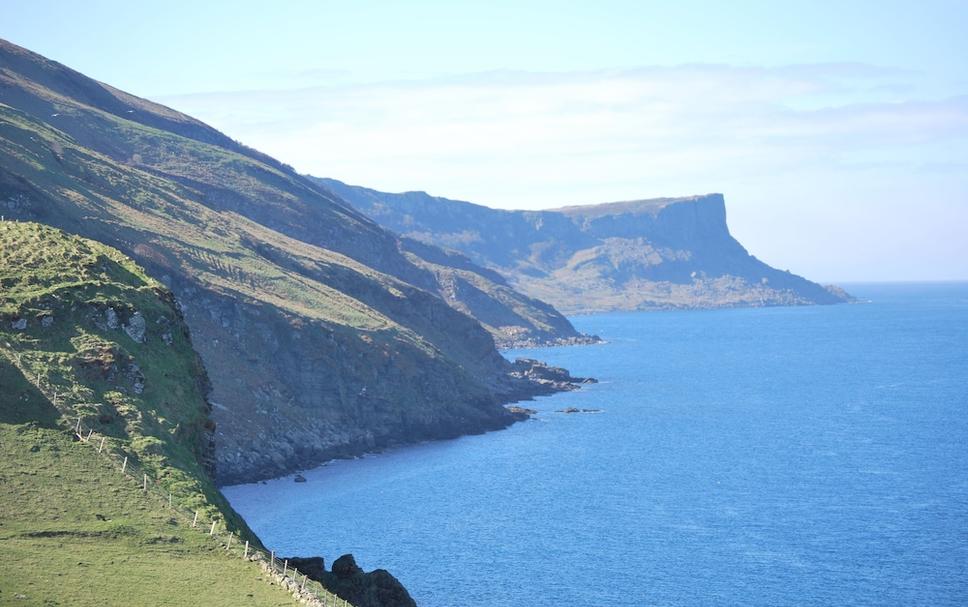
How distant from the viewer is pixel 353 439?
14925 cm

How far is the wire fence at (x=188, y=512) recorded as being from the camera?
51438 millimetres

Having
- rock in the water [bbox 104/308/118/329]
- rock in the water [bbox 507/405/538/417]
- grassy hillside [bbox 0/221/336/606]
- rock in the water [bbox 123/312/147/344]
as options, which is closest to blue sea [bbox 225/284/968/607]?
rock in the water [bbox 507/405/538/417]

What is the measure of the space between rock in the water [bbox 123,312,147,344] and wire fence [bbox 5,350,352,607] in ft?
30.2

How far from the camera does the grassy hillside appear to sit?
48.8 m

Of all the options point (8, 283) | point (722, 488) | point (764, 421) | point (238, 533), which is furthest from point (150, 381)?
point (764, 421)

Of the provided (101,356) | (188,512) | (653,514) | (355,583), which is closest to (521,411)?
(653,514)

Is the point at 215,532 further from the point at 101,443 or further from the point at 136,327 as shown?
the point at 136,327

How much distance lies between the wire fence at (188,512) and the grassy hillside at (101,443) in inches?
6.4

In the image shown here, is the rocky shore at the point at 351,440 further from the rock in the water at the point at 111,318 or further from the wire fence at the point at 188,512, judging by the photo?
the wire fence at the point at 188,512

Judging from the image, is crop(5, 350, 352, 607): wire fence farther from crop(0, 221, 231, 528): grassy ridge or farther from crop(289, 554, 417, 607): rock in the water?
crop(289, 554, 417, 607): rock in the water

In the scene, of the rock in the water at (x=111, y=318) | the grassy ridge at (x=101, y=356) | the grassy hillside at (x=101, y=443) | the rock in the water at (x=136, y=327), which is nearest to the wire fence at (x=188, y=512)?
the grassy hillside at (x=101, y=443)

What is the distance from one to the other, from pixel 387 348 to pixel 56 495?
112 m

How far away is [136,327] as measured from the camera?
77.9 metres

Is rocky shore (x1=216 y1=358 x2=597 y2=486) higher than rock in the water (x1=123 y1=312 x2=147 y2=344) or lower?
lower
